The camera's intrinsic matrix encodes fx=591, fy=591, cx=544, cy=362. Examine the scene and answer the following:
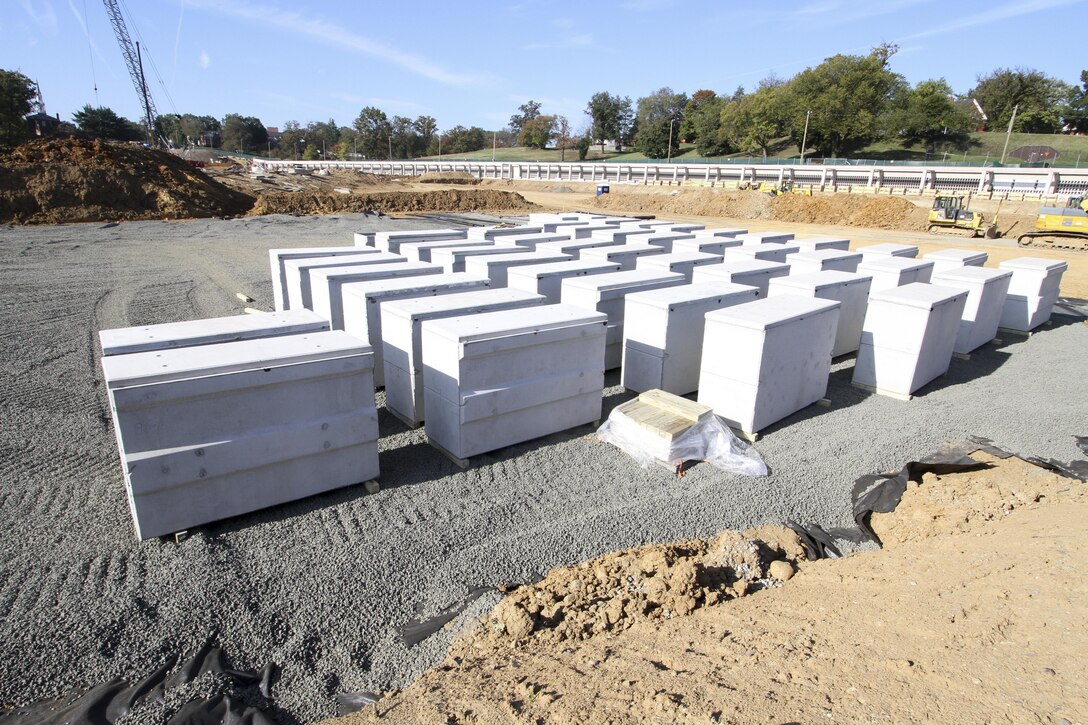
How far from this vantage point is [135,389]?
4.61 m

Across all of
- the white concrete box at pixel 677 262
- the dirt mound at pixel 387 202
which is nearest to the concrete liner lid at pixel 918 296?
the white concrete box at pixel 677 262

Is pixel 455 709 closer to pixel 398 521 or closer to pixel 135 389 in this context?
pixel 398 521

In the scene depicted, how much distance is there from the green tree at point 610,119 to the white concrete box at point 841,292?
346 feet

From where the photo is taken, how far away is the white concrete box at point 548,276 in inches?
372

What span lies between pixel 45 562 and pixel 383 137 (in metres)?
126

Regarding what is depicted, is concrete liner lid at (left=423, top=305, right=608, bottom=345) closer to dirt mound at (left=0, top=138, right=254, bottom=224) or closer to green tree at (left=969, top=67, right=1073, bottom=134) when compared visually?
dirt mound at (left=0, top=138, right=254, bottom=224)

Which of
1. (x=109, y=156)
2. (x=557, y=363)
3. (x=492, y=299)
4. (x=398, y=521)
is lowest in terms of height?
(x=398, y=521)

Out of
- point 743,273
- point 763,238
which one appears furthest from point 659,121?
point 743,273

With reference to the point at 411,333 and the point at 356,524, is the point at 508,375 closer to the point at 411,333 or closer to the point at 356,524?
the point at 411,333

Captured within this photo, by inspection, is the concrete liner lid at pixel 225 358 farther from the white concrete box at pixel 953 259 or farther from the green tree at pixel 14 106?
the green tree at pixel 14 106

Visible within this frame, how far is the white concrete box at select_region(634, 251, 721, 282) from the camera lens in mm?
11156

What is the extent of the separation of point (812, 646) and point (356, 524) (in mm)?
3775

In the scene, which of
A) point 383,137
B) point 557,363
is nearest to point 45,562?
point 557,363

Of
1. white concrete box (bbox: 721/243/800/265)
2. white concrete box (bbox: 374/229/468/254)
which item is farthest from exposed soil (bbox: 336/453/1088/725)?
white concrete box (bbox: 374/229/468/254)
